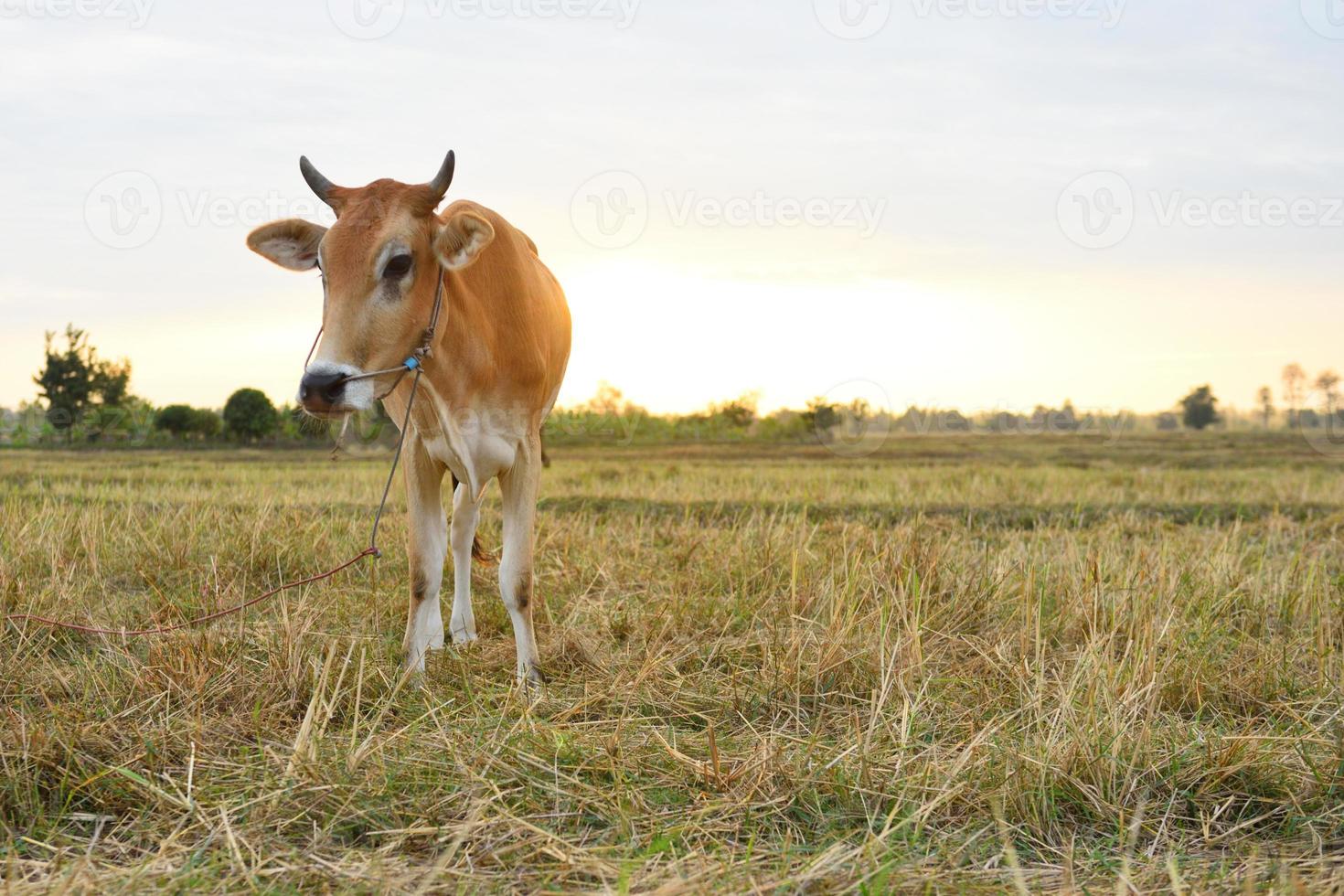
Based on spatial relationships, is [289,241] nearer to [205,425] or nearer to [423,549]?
[423,549]

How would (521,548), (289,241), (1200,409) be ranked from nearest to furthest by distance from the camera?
(289,241) < (521,548) < (1200,409)

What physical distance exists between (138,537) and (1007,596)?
533cm

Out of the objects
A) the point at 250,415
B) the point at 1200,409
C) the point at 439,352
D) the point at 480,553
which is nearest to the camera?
the point at 439,352

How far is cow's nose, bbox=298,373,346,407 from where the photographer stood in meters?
3.68

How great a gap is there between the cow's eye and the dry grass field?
1.42 metres

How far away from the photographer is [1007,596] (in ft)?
17.4

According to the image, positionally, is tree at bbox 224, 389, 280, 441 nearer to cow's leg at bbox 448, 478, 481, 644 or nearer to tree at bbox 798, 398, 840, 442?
tree at bbox 798, 398, 840, 442

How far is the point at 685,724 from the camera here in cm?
371

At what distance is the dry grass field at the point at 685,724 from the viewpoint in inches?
103

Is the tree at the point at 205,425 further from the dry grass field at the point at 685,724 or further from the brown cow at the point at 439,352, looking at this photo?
the brown cow at the point at 439,352

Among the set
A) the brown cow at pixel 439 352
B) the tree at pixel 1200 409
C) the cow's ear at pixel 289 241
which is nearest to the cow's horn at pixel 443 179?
the brown cow at pixel 439 352

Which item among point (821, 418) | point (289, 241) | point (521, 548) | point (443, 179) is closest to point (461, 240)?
point (443, 179)

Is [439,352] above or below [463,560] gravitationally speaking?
above

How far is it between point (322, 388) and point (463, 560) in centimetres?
176
